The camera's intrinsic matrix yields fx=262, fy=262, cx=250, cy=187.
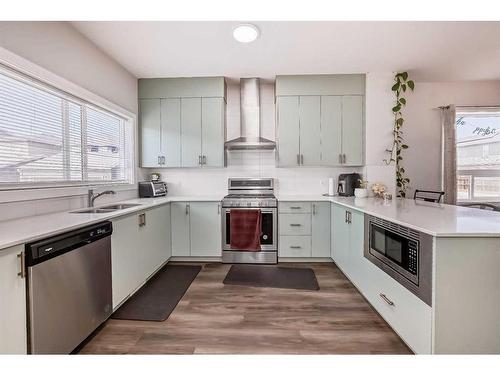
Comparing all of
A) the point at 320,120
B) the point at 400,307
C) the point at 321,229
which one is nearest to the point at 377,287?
the point at 400,307

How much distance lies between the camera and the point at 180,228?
3.49 m

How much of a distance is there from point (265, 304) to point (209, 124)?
250 cm

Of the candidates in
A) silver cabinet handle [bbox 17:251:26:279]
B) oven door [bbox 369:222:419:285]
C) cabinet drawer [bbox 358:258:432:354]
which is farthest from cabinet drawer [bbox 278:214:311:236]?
silver cabinet handle [bbox 17:251:26:279]

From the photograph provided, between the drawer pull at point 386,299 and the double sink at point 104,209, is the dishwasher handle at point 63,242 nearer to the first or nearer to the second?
the double sink at point 104,209

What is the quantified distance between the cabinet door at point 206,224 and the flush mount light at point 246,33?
1.94 meters

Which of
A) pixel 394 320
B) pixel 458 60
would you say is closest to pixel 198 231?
pixel 394 320

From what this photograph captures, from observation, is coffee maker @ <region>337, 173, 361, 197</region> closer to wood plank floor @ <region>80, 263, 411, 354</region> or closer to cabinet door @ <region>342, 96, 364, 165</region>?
cabinet door @ <region>342, 96, 364, 165</region>

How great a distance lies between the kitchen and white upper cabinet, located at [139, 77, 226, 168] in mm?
28

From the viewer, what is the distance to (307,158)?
3703 millimetres

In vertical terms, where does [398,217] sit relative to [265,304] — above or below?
above

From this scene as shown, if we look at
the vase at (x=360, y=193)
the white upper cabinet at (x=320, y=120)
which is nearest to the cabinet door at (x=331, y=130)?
the white upper cabinet at (x=320, y=120)

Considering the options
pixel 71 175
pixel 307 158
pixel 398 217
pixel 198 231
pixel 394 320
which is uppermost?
pixel 307 158

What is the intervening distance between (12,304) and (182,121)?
2.95 m
